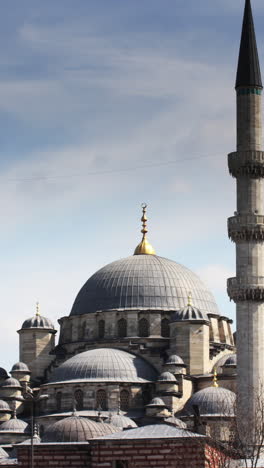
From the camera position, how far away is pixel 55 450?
35.7 meters

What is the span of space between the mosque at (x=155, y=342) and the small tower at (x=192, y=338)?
5cm

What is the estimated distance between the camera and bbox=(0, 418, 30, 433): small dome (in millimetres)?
68162

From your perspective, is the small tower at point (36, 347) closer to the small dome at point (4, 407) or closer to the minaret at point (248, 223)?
Answer: the small dome at point (4, 407)

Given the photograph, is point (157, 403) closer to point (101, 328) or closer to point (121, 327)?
point (121, 327)

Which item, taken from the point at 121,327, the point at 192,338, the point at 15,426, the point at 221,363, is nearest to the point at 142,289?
the point at 121,327

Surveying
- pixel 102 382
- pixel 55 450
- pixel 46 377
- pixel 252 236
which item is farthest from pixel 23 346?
pixel 55 450

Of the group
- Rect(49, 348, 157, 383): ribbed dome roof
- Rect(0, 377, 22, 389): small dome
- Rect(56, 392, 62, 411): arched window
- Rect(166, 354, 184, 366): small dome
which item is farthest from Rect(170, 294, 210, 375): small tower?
Rect(0, 377, 22, 389): small dome

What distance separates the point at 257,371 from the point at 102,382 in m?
17.6

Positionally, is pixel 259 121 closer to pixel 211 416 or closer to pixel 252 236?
pixel 252 236

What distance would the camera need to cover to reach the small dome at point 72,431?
38.9m

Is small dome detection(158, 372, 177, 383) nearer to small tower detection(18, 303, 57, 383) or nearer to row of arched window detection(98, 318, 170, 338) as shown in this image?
row of arched window detection(98, 318, 170, 338)

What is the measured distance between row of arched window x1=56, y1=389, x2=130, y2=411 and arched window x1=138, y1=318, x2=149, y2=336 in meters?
5.59

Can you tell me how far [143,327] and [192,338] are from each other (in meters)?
3.84

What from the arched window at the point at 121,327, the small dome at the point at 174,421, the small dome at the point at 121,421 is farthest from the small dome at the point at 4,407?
the small dome at the point at 174,421
